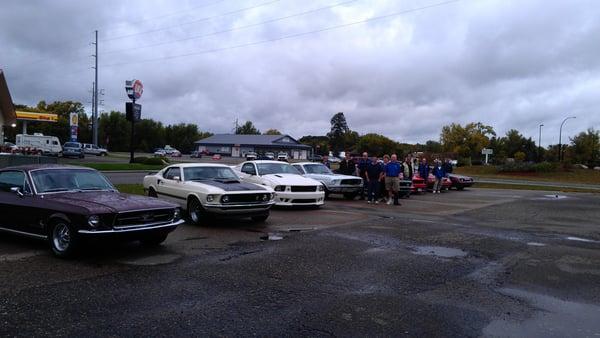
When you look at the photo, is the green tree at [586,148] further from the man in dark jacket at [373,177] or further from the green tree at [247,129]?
the green tree at [247,129]

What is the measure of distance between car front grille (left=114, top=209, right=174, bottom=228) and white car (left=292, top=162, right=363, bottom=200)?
32.7 feet

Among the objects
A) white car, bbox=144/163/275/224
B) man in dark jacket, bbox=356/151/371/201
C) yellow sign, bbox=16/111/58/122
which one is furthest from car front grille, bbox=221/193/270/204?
yellow sign, bbox=16/111/58/122

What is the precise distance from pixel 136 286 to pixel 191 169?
6.43 metres

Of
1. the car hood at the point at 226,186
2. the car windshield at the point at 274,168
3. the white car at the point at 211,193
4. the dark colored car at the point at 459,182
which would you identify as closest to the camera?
the white car at the point at 211,193

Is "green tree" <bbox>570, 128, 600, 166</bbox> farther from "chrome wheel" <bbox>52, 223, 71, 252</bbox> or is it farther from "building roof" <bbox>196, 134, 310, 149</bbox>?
"chrome wheel" <bbox>52, 223, 71, 252</bbox>

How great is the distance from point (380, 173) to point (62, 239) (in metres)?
11.8

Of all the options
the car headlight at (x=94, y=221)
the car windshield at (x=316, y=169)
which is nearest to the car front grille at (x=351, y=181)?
the car windshield at (x=316, y=169)

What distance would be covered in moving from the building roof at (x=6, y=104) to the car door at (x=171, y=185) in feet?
81.2

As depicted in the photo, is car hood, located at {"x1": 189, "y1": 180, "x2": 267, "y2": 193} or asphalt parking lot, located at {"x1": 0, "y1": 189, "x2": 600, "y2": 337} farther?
car hood, located at {"x1": 189, "y1": 180, "x2": 267, "y2": 193}

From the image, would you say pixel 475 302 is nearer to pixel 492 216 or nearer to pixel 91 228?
pixel 91 228

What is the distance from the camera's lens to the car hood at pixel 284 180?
48.4 feet

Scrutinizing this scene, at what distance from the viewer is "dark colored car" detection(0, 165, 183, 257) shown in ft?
23.8

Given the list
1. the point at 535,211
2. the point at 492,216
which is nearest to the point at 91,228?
the point at 492,216

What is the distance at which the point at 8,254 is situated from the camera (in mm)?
7762
